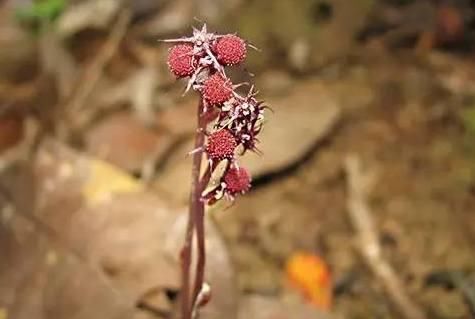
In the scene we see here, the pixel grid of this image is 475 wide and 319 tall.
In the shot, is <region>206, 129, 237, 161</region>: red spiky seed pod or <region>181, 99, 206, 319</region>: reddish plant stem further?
<region>181, 99, 206, 319</region>: reddish plant stem

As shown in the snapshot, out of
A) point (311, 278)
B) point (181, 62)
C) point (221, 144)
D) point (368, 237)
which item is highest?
point (368, 237)

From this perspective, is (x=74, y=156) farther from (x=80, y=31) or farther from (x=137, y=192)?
(x=80, y=31)

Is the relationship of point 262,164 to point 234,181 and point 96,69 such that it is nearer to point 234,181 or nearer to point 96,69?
point 96,69

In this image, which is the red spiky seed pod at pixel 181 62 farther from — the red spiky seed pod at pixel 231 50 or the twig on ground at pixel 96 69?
the twig on ground at pixel 96 69

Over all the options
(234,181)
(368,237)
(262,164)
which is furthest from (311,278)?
(234,181)

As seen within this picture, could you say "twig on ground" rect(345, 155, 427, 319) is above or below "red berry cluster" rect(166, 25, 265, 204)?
above

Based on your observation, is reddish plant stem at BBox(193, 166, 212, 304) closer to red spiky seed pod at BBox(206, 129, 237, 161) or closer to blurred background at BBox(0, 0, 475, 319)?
red spiky seed pod at BBox(206, 129, 237, 161)

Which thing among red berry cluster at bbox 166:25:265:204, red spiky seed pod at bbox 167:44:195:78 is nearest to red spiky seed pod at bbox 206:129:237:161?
red berry cluster at bbox 166:25:265:204

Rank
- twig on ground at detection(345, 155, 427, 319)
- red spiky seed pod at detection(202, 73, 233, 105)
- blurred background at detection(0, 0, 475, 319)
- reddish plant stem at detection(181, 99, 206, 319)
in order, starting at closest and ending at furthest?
1. red spiky seed pod at detection(202, 73, 233, 105)
2. reddish plant stem at detection(181, 99, 206, 319)
3. blurred background at detection(0, 0, 475, 319)
4. twig on ground at detection(345, 155, 427, 319)
